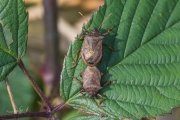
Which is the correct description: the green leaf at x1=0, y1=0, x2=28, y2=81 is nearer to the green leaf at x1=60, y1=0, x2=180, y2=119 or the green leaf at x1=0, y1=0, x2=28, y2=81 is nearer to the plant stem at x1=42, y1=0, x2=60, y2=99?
the green leaf at x1=60, y1=0, x2=180, y2=119

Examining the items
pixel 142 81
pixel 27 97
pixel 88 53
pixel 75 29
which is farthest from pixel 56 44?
pixel 75 29

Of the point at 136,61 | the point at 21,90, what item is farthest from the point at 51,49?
the point at 136,61

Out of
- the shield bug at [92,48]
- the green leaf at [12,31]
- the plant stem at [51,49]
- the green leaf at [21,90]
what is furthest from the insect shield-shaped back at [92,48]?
the green leaf at [21,90]

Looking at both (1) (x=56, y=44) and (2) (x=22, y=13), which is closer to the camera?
(2) (x=22, y=13)

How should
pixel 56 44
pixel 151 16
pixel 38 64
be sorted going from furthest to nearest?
pixel 38 64
pixel 56 44
pixel 151 16

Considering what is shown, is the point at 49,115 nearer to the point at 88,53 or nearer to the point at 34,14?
the point at 88,53

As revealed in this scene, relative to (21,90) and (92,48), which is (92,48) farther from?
(21,90)

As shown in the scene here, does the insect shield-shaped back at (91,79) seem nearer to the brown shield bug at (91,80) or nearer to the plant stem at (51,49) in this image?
the brown shield bug at (91,80)
